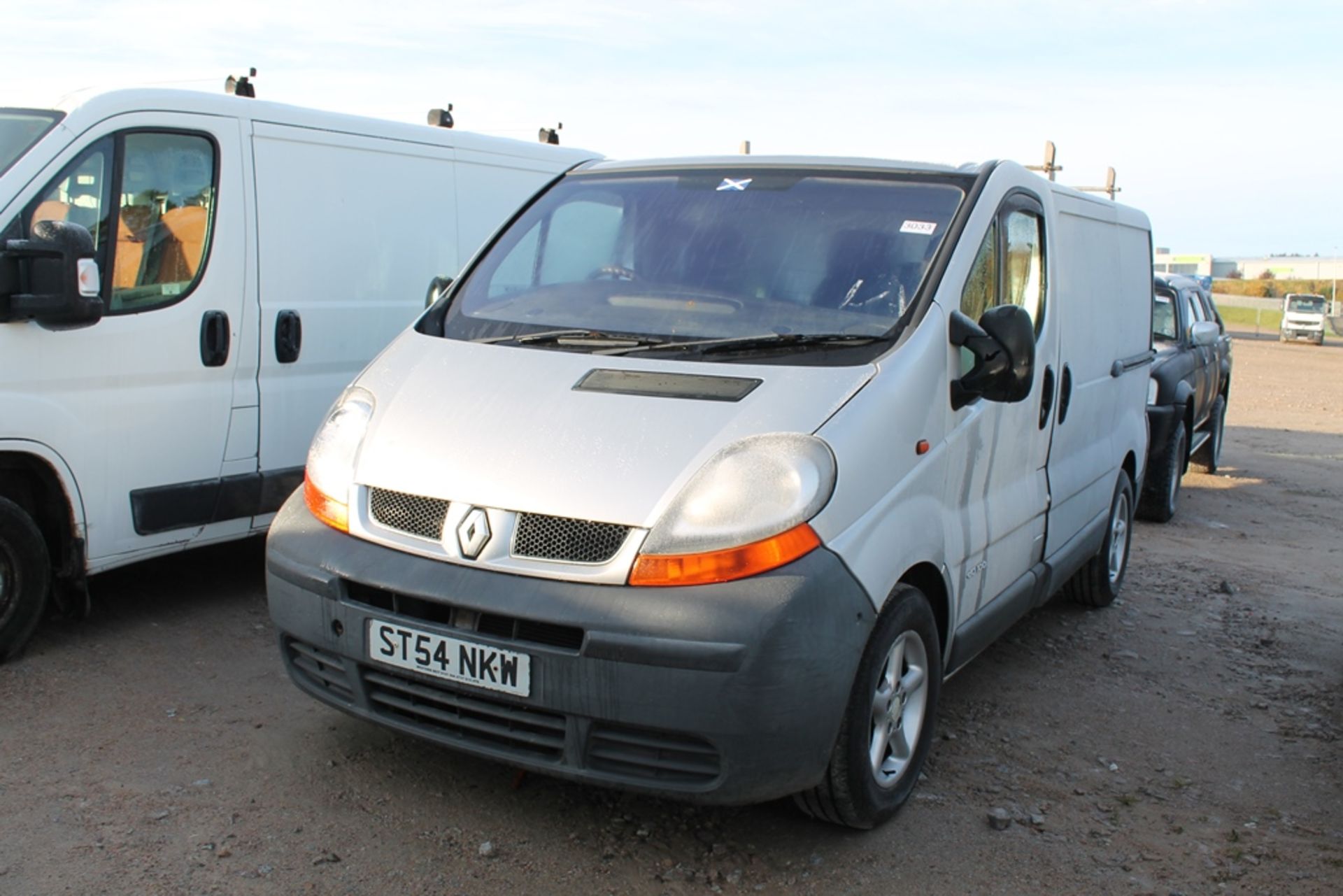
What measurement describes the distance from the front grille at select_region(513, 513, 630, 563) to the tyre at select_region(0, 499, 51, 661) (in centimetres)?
238

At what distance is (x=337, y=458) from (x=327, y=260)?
7.27ft

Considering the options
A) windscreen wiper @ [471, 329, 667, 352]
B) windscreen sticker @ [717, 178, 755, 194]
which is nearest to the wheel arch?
windscreen wiper @ [471, 329, 667, 352]

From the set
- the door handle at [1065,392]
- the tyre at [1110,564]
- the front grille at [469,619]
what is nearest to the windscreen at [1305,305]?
the tyre at [1110,564]

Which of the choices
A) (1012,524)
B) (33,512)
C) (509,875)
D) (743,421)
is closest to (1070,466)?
(1012,524)

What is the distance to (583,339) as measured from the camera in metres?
4.07

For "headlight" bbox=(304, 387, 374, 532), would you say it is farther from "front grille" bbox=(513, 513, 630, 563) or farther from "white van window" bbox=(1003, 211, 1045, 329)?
"white van window" bbox=(1003, 211, 1045, 329)

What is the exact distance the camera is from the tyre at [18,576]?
4652mm

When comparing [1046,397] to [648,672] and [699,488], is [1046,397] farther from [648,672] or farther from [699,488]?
[648,672]

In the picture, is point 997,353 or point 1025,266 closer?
point 997,353

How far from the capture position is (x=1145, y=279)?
274 inches

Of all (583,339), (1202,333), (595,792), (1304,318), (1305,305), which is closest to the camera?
(595,792)

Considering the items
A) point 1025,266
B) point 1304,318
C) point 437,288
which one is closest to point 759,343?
point 1025,266

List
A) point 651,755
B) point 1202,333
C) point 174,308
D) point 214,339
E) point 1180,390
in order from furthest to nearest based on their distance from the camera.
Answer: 1. point 1202,333
2. point 1180,390
3. point 214,339
4. point 174,308
5. point 651,755

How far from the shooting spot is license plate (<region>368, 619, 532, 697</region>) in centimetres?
321
